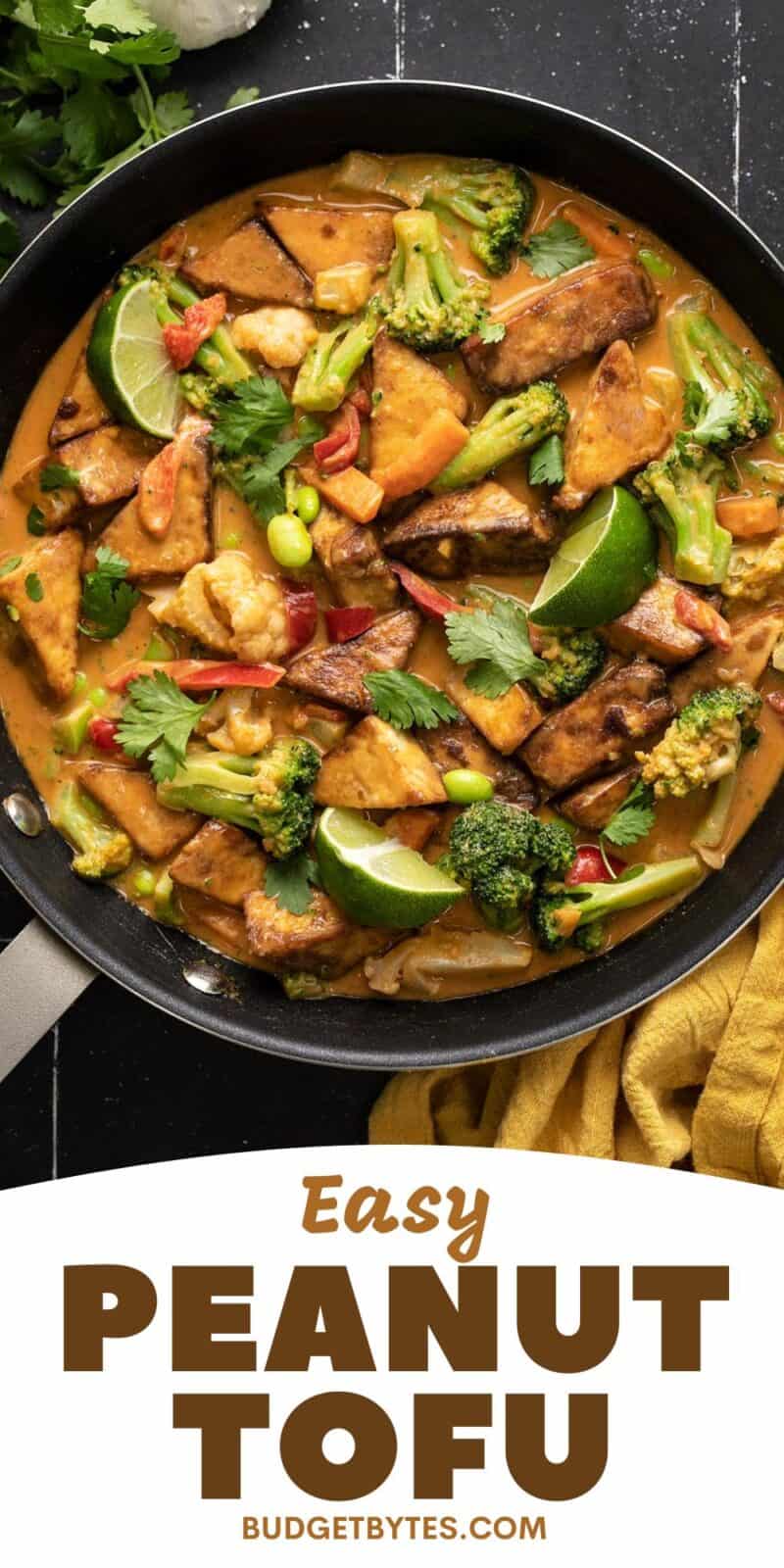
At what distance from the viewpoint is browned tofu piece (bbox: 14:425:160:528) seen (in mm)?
3225

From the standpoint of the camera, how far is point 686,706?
10.4 ft

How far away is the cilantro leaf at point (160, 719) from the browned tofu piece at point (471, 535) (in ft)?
2.02

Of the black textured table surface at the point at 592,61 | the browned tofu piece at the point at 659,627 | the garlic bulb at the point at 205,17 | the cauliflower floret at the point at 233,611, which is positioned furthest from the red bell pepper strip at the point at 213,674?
the garlic bulb at the point at 205,17

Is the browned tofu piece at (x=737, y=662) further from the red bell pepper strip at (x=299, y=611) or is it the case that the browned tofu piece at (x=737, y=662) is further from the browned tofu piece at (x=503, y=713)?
the red bell pepper strip at (x=299, y=611)

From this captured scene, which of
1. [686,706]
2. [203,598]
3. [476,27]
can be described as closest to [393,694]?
[203,598]

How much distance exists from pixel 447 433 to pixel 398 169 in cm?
72

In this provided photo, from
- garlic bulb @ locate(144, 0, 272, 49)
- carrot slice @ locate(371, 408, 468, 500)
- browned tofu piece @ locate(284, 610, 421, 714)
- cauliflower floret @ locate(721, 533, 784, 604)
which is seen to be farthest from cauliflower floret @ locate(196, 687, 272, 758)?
garlic bulb @ locate(144, 0, 272, 49)

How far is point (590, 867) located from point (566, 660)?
518mm

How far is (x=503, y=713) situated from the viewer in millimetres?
3174

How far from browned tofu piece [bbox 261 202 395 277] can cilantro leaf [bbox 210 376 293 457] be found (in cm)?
32

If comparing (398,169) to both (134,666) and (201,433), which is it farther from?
(134,666)

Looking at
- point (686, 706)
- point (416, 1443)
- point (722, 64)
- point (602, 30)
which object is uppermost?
point (602, 30)

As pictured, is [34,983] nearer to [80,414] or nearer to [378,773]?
[378,773]

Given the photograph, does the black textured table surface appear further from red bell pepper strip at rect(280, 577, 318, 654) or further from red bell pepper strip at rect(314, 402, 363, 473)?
red bell pepper strip at rect(280, 577, 318, 654)
